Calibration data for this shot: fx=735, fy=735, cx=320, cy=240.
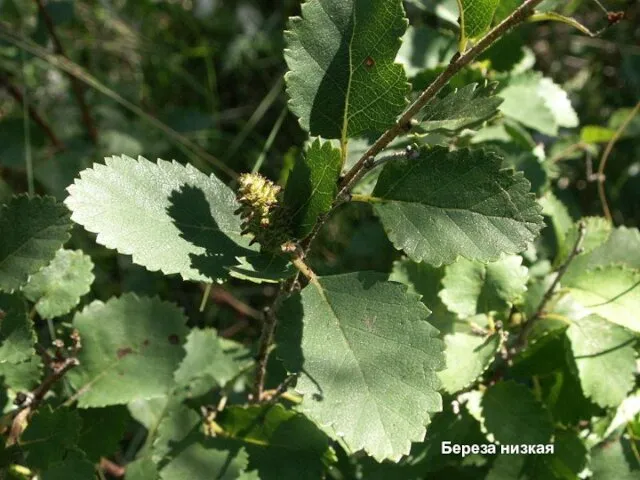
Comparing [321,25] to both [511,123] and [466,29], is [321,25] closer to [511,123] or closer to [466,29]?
[466,29]

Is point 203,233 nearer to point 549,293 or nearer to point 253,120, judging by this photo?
point 549,293

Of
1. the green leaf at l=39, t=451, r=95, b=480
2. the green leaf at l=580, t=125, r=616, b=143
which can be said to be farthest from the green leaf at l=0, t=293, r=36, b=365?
the green leaf at l=580, t=125, r=616, b=143

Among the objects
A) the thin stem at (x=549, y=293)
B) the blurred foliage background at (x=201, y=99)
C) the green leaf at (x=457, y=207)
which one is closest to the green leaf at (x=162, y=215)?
the green leaf at (x=457, y=207)

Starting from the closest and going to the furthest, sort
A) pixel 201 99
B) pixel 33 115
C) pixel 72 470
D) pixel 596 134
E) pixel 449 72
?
pixel 449 72
pixel 72 470
pixel 596 134
pixel 33 115
pixel 201 99

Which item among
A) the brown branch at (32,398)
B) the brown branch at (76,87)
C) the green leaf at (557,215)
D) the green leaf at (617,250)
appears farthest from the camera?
the brown branch at (76,87)

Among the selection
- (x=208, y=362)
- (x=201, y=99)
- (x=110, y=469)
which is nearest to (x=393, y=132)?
(x=208, y=362)

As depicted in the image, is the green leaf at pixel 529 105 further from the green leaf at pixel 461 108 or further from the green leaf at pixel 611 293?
the green leaf at pixel 461 108
